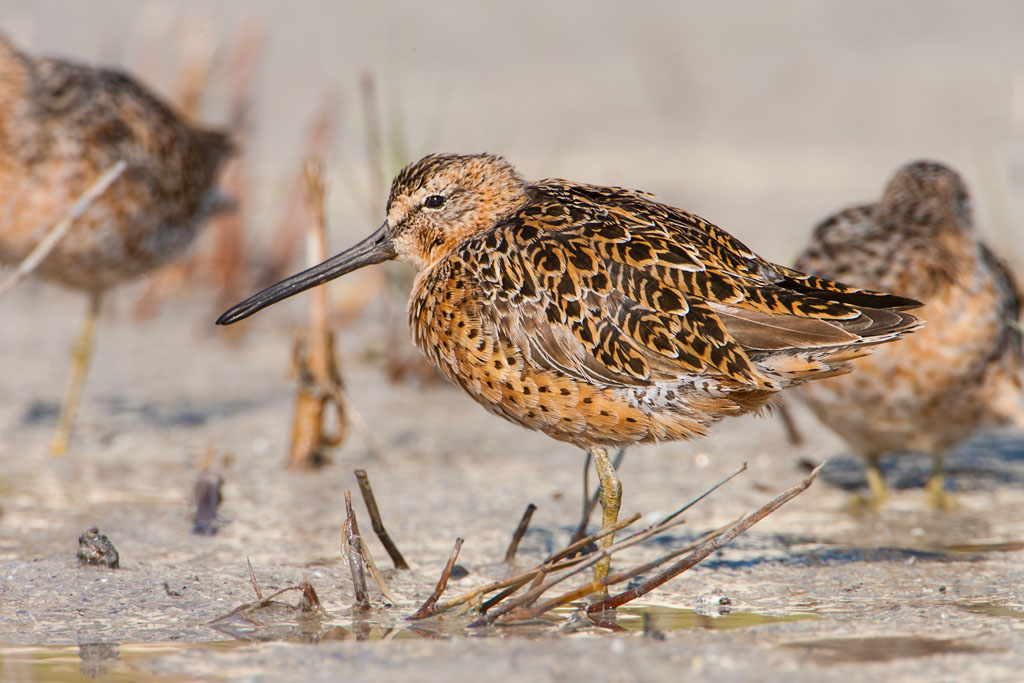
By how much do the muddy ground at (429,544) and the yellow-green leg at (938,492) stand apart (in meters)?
0.06

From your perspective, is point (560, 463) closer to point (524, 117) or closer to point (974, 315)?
point (974, 315)

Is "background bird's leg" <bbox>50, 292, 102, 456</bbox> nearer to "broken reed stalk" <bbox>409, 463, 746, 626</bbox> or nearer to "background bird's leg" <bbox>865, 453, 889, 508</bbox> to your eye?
"broken reed stalk" <bbox>409, 463, 746, 626</bbox>

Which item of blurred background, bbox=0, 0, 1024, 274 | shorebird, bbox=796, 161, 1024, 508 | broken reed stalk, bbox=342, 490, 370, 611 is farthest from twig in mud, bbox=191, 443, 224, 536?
blurred background, bbox=0, 0, 1024, 274

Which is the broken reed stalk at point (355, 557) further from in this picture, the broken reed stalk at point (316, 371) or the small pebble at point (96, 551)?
the broken reed stalk at point (316, 371)

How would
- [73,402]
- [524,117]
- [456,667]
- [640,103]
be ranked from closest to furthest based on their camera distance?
[456,667] < [73,402] < [524,117] < [640,103]

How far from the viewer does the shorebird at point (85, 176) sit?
21.6ft

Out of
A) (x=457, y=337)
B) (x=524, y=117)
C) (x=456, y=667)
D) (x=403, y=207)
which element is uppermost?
(x=524, y=117)

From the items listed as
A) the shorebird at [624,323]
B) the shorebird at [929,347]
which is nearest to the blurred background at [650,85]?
the shorebird at [929,347]

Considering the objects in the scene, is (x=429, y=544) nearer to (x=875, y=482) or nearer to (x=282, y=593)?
(x=282, y=593)

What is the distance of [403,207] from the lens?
4559 millimetres

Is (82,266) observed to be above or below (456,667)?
above

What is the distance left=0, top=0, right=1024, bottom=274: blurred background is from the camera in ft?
38.2

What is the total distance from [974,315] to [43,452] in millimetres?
4142

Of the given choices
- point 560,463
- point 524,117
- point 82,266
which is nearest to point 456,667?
point 560,463
